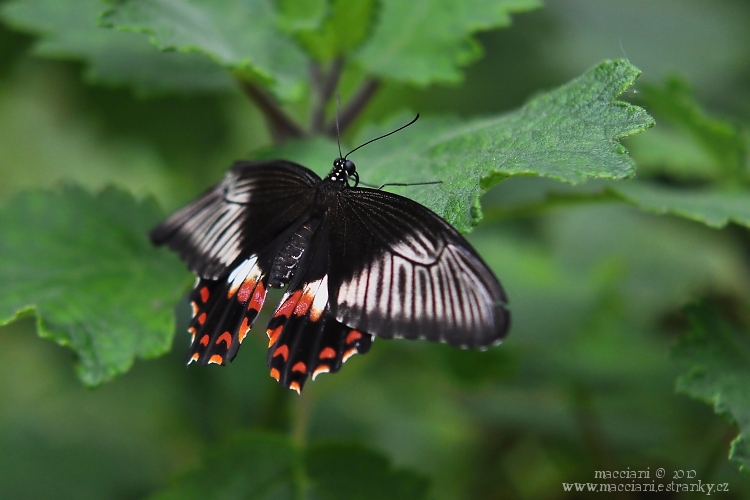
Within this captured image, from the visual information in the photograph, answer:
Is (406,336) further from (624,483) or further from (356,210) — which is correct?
(624,483)

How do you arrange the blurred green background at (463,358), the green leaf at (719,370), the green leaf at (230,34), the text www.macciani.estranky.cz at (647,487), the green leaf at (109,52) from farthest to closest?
1. the blurred green background at (463,358)
2. the green leaf at (109,52)
3. the text www.macciani.estranky.cz at (647,487)
4. the green leaf at (230,34)
5. the green leaf at (719,370)

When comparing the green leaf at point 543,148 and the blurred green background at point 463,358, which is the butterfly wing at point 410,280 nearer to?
the green leaf at point 543,148

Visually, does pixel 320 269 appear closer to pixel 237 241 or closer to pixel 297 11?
pixel 237 241

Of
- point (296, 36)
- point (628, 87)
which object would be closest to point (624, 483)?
point (628, 87)

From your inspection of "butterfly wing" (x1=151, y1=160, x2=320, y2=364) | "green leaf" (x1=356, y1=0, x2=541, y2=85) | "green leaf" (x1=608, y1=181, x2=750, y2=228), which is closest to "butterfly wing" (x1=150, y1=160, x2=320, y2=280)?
"butterfly wing" (x1=151, y1=160, x2=320, y2=364)

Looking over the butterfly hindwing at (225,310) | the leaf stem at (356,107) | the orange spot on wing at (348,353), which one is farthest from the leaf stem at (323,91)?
the orange spot on wing at (348,353)

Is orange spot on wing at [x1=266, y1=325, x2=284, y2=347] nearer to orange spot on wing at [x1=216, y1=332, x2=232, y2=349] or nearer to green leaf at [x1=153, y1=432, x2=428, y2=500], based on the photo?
orange spot on wing at [x1=216, y1=332, x2=232, y2=349]
